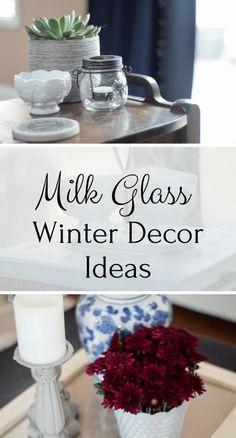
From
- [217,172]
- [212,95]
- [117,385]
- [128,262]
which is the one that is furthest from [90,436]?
[212,95]

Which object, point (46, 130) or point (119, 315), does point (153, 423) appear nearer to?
point (119, 315)

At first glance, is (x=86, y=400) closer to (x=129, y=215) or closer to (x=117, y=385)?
(x=117, y=385)

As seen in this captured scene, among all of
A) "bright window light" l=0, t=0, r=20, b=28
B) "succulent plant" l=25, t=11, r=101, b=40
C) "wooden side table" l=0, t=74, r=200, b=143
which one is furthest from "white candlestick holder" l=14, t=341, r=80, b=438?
"bright window light" l=0, t=0, r=20, b=28

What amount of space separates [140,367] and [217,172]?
483 mm

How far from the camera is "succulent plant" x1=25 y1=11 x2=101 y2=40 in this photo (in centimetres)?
109

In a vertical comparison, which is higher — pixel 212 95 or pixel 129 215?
pixel 129 215

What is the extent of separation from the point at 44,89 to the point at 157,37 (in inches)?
60.2

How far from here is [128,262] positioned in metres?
0.79

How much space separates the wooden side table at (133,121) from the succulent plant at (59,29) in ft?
0.41

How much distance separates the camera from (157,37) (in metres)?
2.41

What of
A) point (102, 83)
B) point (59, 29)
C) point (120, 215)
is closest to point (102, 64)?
point (102, 83)

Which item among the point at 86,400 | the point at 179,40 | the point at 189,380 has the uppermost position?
the point at 179,40

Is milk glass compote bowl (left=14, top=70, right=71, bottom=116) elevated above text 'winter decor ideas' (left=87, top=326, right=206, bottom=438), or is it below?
above

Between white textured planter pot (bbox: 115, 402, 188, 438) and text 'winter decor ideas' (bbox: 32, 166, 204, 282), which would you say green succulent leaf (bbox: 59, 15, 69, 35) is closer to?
text 'winter decor ideas' (bbox: 32, 166, 204, 282)
